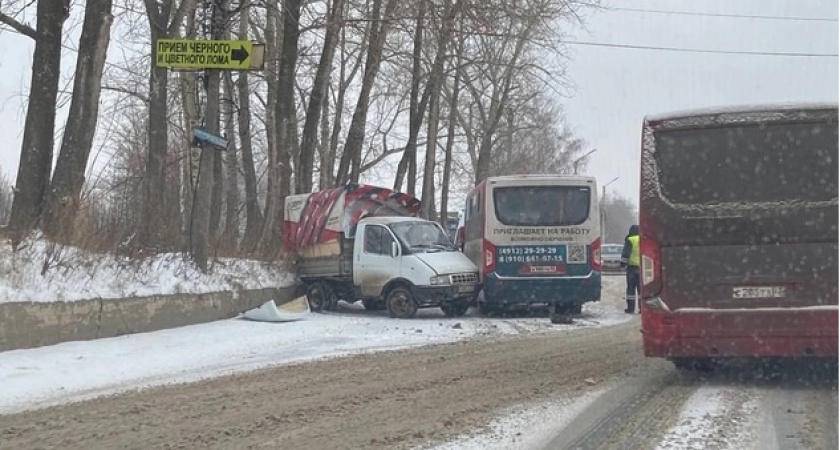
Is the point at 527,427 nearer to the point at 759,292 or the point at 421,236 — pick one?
the point at 759,292

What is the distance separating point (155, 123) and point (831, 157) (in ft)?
55.3

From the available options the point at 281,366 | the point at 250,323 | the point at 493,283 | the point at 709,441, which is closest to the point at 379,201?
the point at 493,283

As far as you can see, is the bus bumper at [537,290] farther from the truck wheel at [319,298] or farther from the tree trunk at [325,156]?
the tree trunk at [325,156]

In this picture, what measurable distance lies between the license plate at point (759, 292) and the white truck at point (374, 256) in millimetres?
9470

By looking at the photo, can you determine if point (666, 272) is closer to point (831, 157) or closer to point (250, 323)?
point (831, 157)

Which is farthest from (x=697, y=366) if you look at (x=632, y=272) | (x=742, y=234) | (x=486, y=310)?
(x=632, y=272)

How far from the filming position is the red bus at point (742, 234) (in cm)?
890

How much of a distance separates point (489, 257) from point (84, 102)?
302 inches

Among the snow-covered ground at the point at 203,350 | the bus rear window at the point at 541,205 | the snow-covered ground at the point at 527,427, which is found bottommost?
the snow-covered ground at the point at 527,427

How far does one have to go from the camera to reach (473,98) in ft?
146

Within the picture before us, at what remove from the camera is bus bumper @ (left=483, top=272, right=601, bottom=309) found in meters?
18.6

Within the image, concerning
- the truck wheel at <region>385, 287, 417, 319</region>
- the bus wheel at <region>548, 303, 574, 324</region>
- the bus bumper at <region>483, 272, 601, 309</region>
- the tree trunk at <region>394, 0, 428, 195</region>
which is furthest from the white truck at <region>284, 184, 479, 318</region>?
the tree trunk at <region>394, 0, 428, 195</region>

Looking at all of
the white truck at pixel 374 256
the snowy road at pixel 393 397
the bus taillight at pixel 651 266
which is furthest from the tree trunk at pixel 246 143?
the bus taillight at pixel 651 266

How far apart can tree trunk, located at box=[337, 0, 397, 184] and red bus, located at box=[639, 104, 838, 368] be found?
13573 millimetres
